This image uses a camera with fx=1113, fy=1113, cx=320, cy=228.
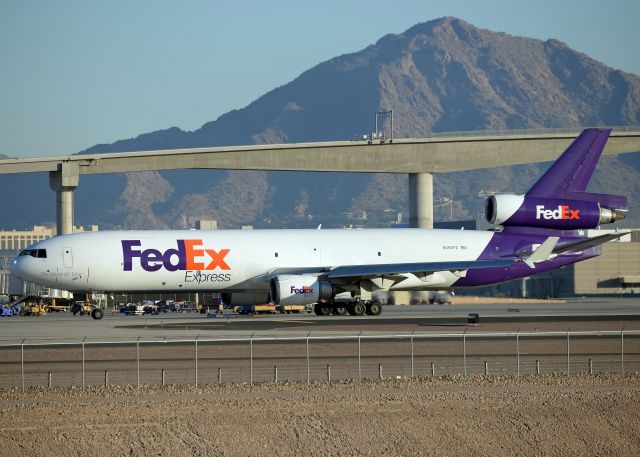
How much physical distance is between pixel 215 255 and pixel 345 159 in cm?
3565

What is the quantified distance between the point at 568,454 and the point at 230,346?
19272mm

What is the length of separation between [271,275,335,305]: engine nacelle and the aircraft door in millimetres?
11046

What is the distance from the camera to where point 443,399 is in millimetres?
28719

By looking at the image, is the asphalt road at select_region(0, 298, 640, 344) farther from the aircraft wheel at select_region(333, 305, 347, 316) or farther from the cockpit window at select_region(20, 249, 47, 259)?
the cockpit window at select_region(20, 249, 47, 259)

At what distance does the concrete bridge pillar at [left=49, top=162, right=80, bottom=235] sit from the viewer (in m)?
91.6

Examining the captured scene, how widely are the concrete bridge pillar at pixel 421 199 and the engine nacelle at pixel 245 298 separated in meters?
34.7

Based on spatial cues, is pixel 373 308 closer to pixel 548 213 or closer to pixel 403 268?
pixel 403 268

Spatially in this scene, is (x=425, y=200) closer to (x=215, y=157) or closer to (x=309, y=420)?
(x=215, y=157)

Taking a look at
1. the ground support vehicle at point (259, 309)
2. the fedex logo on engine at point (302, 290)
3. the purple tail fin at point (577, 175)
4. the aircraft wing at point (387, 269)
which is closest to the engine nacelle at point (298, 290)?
the fedex logo on engine at point (302, 290)

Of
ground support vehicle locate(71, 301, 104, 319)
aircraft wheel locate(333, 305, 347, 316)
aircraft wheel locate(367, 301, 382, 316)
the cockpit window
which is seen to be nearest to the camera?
the cockpit window

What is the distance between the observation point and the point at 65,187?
9212 centimetres

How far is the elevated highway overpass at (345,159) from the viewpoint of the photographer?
92.4 metres

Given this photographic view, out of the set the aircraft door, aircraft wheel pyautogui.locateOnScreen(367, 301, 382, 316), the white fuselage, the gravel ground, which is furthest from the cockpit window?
the gravel ground

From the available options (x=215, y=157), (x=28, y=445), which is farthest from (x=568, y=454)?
(x=215, y=157)
